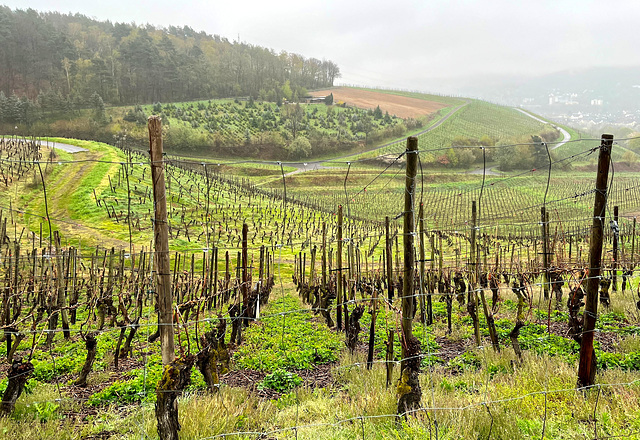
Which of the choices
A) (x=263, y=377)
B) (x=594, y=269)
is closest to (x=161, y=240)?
(x=263, y=377)

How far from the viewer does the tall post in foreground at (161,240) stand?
3.68 metres

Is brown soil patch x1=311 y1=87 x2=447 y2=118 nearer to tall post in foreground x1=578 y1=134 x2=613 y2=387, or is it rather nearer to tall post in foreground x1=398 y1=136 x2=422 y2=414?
tall post in foreground x1=578 y1=134 x2=613 y2=387

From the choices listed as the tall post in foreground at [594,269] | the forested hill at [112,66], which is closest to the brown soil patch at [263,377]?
the tall post in foreground at [594,269]

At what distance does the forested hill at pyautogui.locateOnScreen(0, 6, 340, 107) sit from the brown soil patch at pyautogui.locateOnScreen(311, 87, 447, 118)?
12.1m

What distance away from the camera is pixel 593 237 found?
13.6 feet

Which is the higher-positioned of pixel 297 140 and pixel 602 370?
pixel 297 140

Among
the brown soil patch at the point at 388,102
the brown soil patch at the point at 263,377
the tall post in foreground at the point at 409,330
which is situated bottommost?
the brown soil patch at the point at 263,377

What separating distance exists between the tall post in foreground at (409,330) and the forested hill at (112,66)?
68106 millimetres

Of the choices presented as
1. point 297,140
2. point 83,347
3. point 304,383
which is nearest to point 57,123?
point 297,140

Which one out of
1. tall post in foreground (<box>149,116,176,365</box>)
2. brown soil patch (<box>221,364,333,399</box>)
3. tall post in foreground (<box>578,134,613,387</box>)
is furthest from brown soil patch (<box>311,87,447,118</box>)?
tall post in foreground (<box>149,116,176,365</box>)

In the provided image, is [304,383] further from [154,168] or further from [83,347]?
[83,347]

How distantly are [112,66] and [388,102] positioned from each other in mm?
64698

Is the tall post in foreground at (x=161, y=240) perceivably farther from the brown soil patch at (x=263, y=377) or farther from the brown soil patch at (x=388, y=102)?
the brown soil patch at (x=388, y=102)

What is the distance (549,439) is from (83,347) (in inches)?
298
